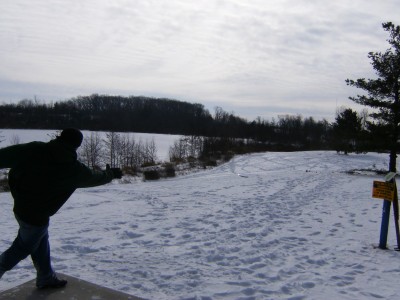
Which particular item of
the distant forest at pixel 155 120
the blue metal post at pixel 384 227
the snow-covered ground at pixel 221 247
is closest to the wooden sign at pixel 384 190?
the blue metal post at pixel 384 227

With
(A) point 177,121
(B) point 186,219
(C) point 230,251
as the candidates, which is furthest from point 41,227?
(A) point 177,121

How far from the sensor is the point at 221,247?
21.4ft

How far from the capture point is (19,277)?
193 inches

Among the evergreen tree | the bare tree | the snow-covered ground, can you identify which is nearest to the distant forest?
the bare tree

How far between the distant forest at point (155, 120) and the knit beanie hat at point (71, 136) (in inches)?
2000

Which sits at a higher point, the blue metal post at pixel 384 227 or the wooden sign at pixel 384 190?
the wooden sign at pixel 384 190

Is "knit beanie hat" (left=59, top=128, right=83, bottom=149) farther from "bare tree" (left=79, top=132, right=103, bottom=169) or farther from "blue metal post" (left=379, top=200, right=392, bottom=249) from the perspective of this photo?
"bare tree" (left=79, top=132, right=103, bottom=169)

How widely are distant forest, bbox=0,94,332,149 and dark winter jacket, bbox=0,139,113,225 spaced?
51.0m

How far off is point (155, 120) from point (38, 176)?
11844 cm

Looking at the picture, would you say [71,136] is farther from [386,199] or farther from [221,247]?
[386,199]

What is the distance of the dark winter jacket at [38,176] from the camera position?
149 inches

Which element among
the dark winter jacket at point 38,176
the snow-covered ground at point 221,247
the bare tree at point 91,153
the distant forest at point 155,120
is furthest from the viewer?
the distant forest at point 155,120

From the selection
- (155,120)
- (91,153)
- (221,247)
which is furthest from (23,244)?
(155,120)

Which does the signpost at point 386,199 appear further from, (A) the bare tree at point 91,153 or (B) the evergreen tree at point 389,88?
(A) the bare tree at point 91,153
